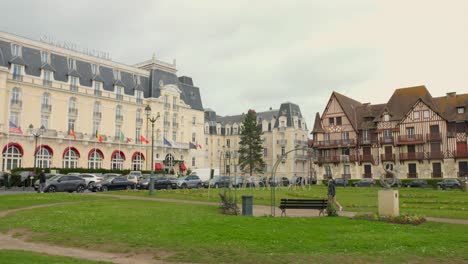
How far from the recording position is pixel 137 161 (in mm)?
67375

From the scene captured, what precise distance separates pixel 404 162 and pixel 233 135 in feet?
139

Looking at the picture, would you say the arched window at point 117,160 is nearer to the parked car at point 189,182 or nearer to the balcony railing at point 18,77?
the balcony railing at point 18,77

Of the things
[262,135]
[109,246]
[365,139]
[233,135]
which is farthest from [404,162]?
[109,246]

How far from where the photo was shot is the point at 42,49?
57.9m

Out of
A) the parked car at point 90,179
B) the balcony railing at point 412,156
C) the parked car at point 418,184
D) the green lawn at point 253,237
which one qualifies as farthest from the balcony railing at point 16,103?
the balcony railing at point 412,156

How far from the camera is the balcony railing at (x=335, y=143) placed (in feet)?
212

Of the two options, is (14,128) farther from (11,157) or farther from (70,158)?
(70,158)

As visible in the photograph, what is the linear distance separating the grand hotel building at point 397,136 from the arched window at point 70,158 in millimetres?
35841

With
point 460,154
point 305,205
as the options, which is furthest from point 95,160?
point 460,154

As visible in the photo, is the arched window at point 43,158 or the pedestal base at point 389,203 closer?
the pedestal base at point 389,203

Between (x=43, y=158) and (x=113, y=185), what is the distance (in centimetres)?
1908

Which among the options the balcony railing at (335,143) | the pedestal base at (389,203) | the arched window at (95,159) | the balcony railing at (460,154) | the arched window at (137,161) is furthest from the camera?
the arched window at (137,161)

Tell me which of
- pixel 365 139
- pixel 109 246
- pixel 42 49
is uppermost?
pixel 42 49

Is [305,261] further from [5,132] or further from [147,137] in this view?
[147,137]
